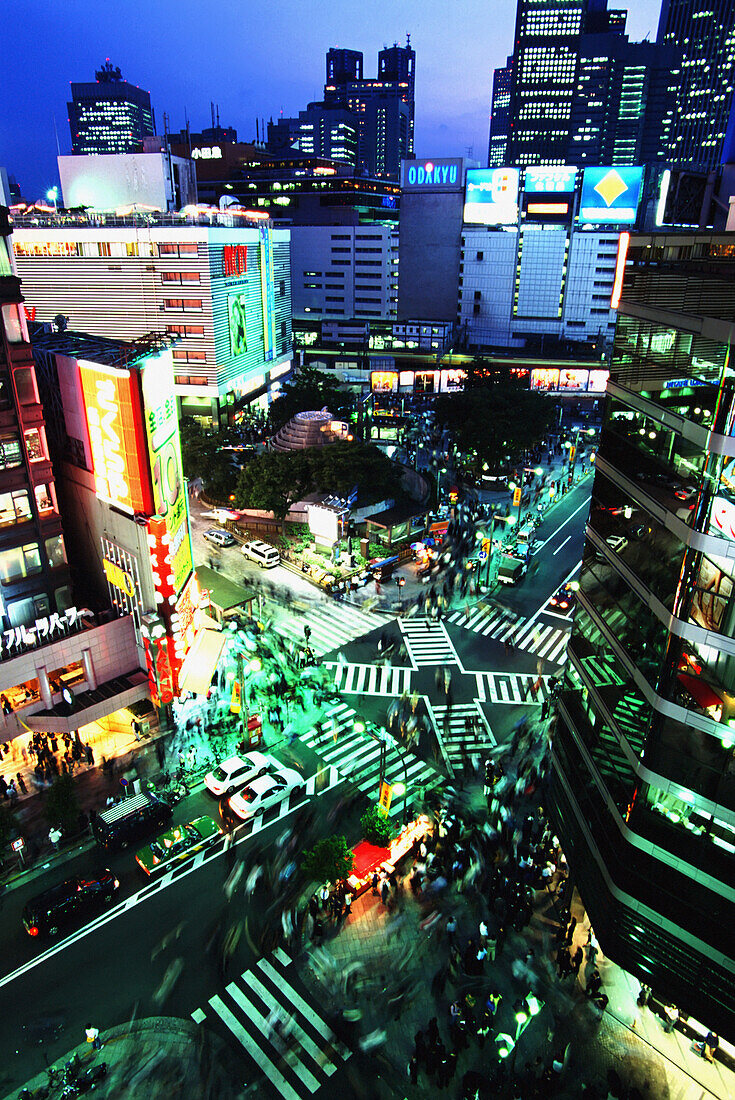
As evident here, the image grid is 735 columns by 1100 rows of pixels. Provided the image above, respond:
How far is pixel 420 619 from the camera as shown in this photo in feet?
142

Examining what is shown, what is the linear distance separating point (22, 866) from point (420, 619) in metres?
25.6

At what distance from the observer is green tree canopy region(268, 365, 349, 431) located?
78.9m

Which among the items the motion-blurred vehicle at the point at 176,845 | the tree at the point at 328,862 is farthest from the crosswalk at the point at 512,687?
the motion-blurred vehicle at the point at 176,845

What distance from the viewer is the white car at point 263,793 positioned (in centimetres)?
2698

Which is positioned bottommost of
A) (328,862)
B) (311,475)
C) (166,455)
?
(328,862)

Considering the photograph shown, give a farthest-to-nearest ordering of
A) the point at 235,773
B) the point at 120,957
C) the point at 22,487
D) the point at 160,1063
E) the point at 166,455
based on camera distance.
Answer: the point at 166,455 → the point at 22,487 → the point at 235,773 → the point at 120,957 → the point at 160,1063

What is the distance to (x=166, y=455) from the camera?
31672 millimetres

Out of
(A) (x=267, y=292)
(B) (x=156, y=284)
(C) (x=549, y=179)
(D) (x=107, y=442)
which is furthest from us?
(C) (x=549, y=179)

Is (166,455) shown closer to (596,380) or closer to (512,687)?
(512,687)

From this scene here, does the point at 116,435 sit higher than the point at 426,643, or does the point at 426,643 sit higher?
the point at 116,435

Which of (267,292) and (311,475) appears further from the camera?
(267,292)

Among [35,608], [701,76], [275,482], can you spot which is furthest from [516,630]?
[701,76]

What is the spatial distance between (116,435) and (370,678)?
18.0 metres

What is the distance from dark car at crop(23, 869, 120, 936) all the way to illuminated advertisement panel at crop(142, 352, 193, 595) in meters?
12.5
